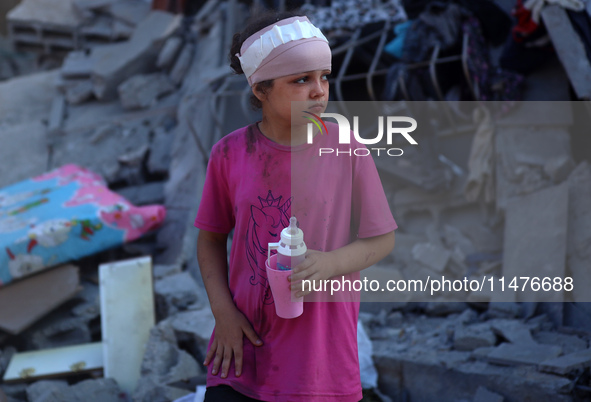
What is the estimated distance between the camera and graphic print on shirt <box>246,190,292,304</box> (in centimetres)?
168

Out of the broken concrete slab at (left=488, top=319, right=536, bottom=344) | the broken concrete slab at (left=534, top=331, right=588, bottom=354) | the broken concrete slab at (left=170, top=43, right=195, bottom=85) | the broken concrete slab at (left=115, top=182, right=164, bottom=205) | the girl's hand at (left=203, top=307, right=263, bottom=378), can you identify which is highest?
the broken concrete slab at (left=170, top=43, right=195, bottom=85)

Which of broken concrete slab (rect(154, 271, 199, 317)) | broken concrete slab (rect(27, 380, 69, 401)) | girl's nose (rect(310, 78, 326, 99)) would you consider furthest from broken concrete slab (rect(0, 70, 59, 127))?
girl's nose (rect(310, 78, 326, 99))

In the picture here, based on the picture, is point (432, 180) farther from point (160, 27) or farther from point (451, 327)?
point (160, 27)

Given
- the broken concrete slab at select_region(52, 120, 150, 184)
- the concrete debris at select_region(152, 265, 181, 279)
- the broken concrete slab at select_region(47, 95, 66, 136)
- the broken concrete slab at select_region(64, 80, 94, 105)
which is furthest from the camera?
the broken concrete slab at select_region(64, 80, 94, 105)

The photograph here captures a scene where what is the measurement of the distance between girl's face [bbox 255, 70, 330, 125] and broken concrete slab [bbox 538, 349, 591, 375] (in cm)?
176

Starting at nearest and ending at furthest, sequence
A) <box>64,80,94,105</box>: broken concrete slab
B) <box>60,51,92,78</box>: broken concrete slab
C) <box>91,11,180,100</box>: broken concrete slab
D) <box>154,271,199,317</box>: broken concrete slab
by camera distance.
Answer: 1. <box>154,271,199,317</box>: broken concrete slab
2. <box>91,11,180,100</box>: broken concrete slab
3. <box>64,80,94,105</box>: broken concrete slab
4. <box>60,51,92,78</box>: broken concrete slab

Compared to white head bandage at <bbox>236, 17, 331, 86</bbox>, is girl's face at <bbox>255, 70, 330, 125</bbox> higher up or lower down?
lower down

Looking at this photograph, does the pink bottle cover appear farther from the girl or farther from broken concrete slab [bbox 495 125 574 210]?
broken concrete slab [bbox 495 125 574 210]

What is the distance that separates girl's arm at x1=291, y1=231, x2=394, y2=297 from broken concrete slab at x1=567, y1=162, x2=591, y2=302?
228 centimetres

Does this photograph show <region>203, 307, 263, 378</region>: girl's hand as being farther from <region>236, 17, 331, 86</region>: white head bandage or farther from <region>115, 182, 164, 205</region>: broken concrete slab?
<region>115, 182, 164, 205</region>: broken concrete slab

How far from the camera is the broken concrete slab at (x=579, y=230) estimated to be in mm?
3459

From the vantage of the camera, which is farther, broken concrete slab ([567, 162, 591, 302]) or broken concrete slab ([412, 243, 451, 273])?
broken concrete slab ([412, 243, 451, 273])

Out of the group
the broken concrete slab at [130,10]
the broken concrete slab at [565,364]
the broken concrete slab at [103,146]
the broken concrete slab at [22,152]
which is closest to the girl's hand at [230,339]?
the broken concrete slab at [565,364]

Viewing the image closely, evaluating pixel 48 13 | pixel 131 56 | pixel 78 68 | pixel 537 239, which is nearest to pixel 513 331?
pixel 537 239
